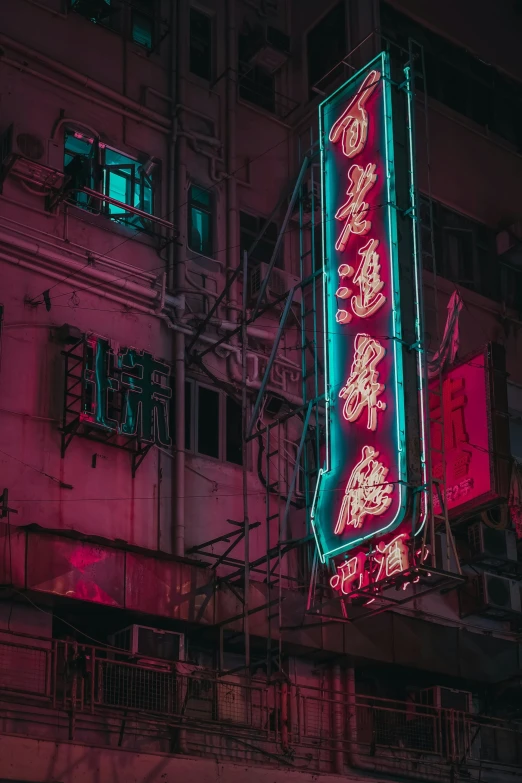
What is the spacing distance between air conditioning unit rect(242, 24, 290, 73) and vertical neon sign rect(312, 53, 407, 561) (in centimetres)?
465

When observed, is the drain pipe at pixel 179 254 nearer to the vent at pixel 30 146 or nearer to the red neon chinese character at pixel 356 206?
the vent at pixel 30 146

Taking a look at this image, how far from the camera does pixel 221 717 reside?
69.5 feet

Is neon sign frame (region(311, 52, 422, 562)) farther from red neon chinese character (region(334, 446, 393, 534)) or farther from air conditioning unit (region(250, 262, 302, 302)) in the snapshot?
air conditioning unit (region(250, 262, 302, 302))

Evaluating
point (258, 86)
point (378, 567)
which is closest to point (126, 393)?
point (378, 567)

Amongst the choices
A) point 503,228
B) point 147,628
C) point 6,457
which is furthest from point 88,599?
point 503,228

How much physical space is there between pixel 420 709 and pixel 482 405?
19.5 feet

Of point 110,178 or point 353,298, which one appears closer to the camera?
point 353,298

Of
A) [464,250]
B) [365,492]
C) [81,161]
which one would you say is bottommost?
[365,492]

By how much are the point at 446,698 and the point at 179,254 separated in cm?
Result: 989

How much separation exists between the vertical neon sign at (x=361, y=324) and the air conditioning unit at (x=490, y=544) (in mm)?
5474

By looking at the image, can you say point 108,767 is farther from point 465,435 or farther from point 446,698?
point 465,435

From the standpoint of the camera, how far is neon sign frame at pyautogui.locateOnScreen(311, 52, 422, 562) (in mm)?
19516

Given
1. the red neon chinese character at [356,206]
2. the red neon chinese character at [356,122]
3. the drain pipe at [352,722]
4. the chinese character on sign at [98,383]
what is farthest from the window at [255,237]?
the drain pipe at [352,722]

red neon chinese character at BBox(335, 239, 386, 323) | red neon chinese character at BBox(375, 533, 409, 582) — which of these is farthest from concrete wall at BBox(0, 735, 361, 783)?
red neon chinese character at BBox(335, 239, 386, 323)
